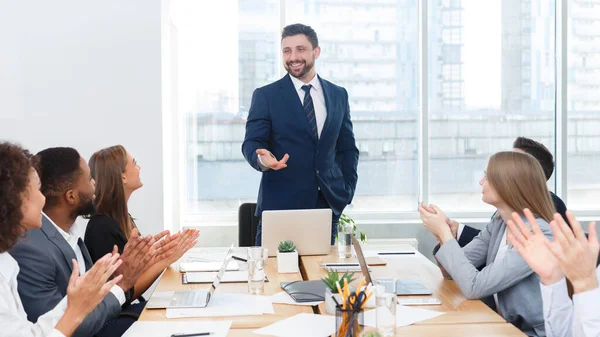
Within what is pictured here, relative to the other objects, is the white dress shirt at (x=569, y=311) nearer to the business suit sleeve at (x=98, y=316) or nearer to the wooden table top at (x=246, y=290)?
the wooden table top at (x=246, y=290)

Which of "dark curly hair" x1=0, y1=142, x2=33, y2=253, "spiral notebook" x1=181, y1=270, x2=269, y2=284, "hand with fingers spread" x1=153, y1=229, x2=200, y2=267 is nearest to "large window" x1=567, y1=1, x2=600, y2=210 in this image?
"spiral notebook" x1=181, y1=270, x2=269, y2=284

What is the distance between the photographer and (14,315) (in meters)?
2.04

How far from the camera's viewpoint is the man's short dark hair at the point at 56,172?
294 centimetres

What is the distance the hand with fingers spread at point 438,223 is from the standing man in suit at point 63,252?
1192 mm

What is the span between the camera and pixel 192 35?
239 inches

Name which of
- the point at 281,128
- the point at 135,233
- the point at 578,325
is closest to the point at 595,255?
the point at 578,325

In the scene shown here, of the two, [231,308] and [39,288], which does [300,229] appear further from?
[39,288]

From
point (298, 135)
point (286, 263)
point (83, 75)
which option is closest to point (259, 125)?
point (298, 135)

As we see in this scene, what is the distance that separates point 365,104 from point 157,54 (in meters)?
1.93

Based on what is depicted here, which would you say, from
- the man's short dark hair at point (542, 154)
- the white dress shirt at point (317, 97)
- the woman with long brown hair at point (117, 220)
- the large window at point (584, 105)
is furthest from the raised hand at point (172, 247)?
the large window at point (584, 105)

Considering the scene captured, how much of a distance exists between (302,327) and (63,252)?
99 cm

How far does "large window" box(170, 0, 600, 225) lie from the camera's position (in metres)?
6.10

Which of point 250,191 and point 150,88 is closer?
point 150,88

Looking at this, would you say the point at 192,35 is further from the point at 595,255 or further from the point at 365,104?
the point at 595,255
